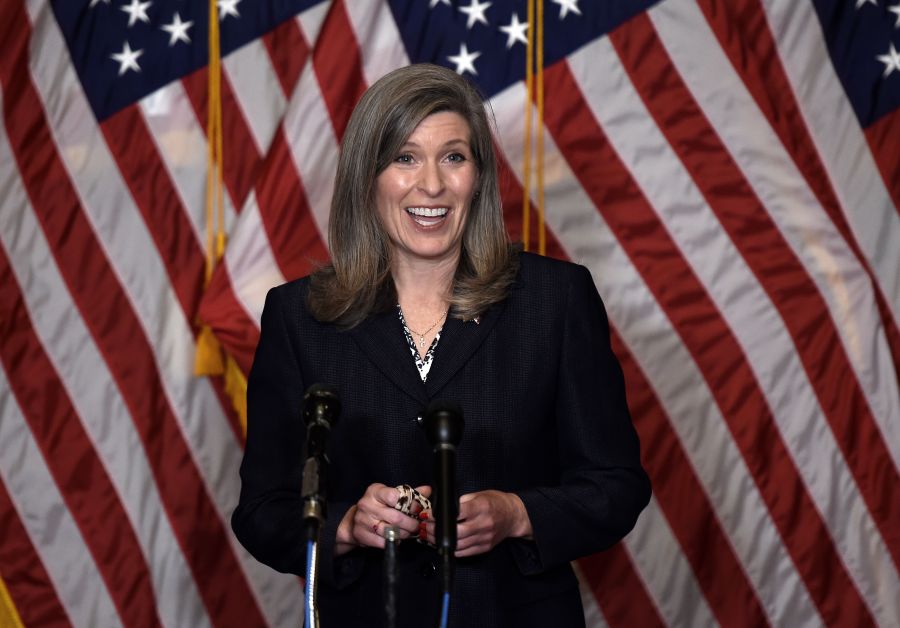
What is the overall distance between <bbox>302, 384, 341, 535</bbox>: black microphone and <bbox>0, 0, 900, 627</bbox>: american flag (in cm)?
152

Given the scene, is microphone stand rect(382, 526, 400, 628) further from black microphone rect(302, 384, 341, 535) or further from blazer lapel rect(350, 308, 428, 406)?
blazer lapel rect(350, 308, 428, 406)

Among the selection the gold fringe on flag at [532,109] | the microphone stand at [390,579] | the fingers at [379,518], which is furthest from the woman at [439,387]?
the gold fringe on flag at [532,109]

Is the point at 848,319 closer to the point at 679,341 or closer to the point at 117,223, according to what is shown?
the point at 679,341

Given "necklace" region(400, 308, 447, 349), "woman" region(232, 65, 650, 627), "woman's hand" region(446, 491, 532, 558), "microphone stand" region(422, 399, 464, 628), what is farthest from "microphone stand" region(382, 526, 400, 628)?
"necklace" region(400, 308, 447, 349)

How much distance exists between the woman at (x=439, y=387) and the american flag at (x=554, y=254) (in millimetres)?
974

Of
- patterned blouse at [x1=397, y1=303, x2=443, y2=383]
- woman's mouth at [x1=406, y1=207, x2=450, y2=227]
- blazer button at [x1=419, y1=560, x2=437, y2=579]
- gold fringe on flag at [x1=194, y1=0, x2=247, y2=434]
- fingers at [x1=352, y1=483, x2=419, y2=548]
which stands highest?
gold fringe on flag at [x1=194, y1=0, x2=247, y2=434]

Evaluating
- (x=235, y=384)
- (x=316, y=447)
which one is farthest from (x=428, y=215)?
(x=235, y=384)

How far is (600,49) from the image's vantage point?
3154 mm

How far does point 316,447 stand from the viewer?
1.39m

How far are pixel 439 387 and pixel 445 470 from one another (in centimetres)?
56

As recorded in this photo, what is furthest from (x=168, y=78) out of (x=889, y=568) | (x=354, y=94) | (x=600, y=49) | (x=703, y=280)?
(x=889, y=568)

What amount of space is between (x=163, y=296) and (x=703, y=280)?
1.53 m

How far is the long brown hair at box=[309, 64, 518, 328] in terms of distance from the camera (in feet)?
6.36

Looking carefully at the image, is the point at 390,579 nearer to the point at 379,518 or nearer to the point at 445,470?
the point at 445,470
